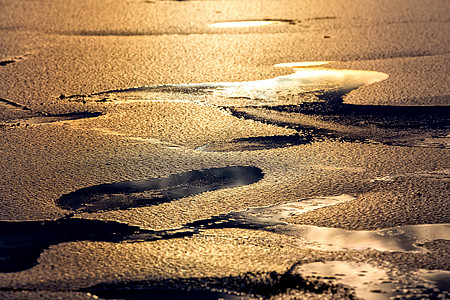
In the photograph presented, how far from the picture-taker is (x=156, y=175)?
388 cm

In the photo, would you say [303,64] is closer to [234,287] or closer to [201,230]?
Result: [201,230]

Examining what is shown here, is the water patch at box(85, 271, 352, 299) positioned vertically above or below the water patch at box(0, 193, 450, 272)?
below

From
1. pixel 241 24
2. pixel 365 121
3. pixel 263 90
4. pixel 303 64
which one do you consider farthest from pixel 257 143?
Answer: pixel 241 24

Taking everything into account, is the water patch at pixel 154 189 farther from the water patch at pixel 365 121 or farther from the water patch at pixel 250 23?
the water patch at pixel 250 23

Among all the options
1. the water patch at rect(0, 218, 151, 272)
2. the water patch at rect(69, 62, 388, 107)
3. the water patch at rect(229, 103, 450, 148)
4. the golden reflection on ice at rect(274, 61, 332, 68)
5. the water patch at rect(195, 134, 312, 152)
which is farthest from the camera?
the golden reflection on ice at rect(274, 61, 332, 68)

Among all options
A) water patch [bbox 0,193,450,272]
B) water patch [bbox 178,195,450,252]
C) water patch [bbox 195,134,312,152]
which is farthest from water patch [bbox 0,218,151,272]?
water patch [bbox 195,134,312,152]

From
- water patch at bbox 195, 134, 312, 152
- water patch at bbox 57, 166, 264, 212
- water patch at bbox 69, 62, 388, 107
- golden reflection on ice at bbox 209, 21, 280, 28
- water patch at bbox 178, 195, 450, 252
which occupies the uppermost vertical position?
golden reflection on ice at bbox 209, 21, 280, 28

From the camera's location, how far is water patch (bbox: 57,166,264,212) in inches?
137

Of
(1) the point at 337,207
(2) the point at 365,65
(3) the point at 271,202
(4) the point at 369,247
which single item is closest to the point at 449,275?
(4) the point at 369,247

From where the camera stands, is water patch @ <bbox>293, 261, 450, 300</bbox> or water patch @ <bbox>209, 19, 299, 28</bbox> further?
water patch @ <bbox>209, 19, 299, 28</bbox>

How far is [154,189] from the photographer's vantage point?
12.1 feet

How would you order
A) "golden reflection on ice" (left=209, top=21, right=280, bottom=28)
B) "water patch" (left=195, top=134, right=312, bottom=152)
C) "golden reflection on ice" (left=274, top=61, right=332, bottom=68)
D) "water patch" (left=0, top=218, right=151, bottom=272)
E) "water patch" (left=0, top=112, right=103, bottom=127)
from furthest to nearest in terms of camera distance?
"golden reflection on ice" (left=209, top=21, right=280, bottom=28) → "golden reflection on ice" (left=274, top=61, right=332, bottom=68) → "water patch" (left=0, top=112, right=103, bottom=127) → "water patch" (left=195, top=134, right=312, bottom=152) → "water patch" (left=0, top=218, right=151, bottom=272)

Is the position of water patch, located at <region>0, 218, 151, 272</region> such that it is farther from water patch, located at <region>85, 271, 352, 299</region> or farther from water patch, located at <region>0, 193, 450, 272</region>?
water patch, located at <region>85, 271, 352, 299</region>

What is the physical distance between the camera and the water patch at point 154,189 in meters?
3.49
